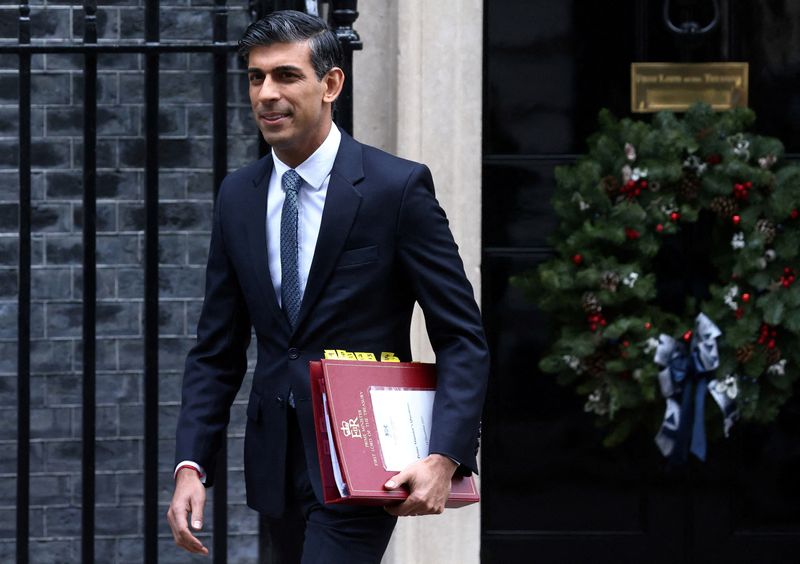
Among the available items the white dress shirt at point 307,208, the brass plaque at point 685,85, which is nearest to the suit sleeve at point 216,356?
the white dress shirt at point 307,208

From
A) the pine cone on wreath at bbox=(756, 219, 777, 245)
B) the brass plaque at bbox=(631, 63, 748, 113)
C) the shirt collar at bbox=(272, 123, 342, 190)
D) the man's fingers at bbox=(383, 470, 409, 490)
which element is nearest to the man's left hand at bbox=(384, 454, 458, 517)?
the man's fingers at bbox=(383, 470, 409, 490)

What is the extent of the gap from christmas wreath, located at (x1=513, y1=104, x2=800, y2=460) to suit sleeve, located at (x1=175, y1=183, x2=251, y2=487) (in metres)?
2.32

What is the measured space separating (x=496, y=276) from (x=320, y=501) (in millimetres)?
3120

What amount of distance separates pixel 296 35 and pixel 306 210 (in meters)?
0.36

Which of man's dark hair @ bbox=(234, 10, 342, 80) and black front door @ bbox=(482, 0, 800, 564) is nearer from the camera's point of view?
man's dark hair @ bbox=(234, 10, 342, 80)

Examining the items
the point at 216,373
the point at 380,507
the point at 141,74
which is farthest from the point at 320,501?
the point at 141,74

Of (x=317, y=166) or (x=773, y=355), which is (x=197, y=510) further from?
(x=773, y=355)

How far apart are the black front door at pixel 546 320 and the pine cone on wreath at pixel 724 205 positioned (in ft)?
2.07

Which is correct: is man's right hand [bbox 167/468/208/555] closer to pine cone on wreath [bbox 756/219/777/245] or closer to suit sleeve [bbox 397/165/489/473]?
suit sleeve [bbox 397/165/489/473]

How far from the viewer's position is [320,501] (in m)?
3.34

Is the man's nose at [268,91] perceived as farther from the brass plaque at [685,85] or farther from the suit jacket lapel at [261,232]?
the brass plaque at [685,85]

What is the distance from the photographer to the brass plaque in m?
6.22

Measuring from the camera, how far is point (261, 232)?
3447mm

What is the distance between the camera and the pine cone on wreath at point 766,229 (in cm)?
566
